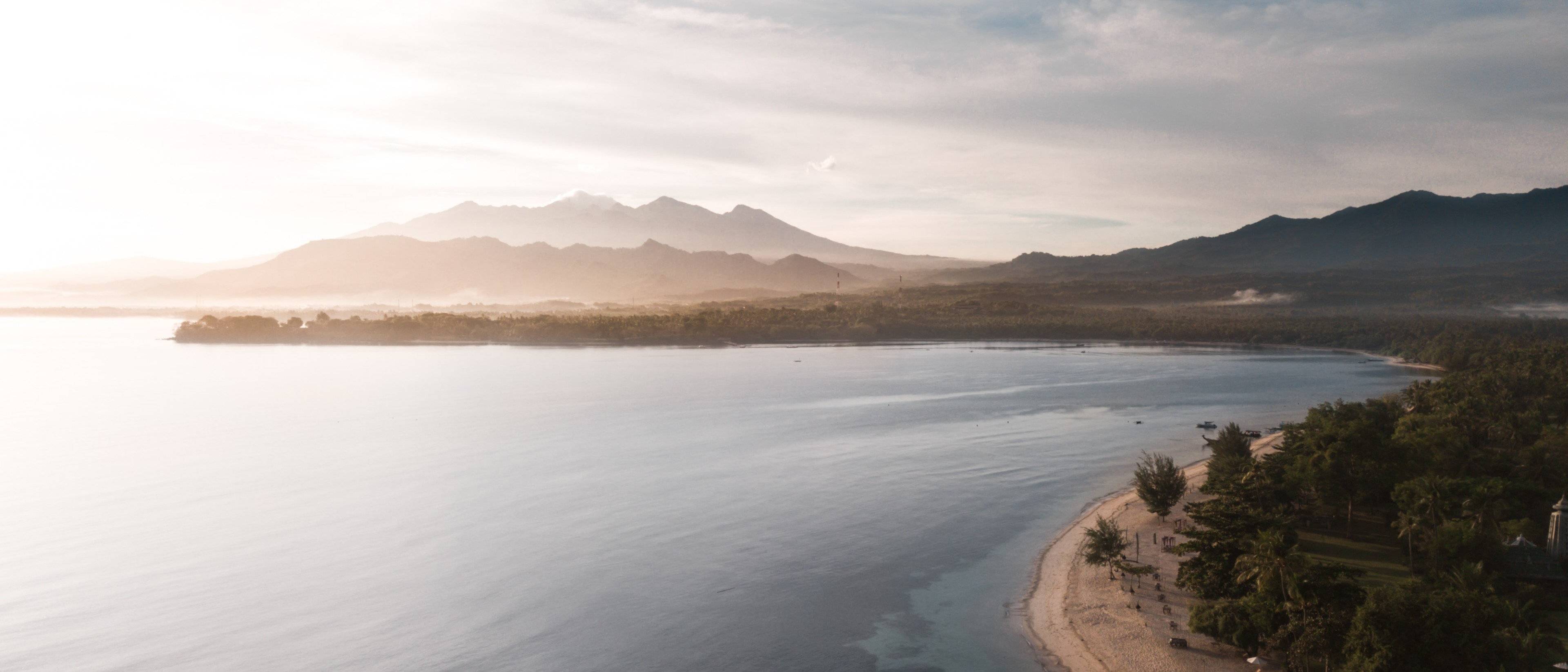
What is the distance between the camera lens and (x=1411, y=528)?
1018 inches

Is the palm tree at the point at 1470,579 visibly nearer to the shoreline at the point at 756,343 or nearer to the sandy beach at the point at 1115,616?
the sandy beach at the point at 1115,616

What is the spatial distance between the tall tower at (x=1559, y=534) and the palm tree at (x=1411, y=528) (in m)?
2.86

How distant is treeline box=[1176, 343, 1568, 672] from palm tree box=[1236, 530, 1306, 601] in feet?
0.12

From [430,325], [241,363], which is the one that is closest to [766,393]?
[241,363]

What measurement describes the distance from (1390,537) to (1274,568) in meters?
12.9

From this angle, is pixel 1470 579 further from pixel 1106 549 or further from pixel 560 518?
pixel 560 518

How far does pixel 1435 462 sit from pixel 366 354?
141 metres

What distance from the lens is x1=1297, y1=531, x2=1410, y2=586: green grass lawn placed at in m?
25.6

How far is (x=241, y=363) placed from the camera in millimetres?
123875

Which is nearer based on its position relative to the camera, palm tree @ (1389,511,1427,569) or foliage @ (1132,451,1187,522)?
palm tree @ (1389,511,1427,569)

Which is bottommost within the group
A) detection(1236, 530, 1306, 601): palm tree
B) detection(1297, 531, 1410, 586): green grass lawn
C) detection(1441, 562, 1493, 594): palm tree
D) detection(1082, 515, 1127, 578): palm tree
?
detection(1297, 531, 1410, 586): green grass lawn

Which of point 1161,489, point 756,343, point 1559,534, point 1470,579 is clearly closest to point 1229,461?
point 1161,489

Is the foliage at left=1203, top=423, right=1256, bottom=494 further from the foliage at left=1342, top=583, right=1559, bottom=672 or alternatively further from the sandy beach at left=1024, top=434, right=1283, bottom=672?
the foliage at left=1342, top=583, right=1559, bottom=672

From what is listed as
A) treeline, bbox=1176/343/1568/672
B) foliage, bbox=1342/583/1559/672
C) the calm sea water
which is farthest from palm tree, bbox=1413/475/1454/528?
the calm sea water
